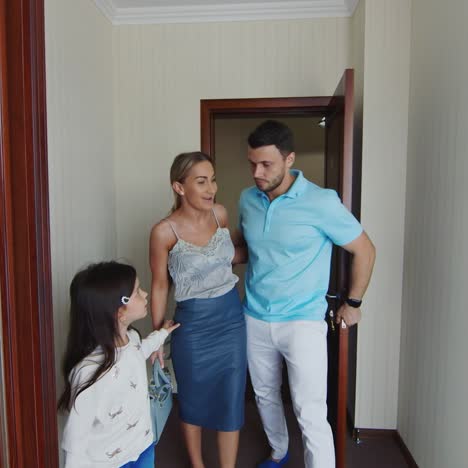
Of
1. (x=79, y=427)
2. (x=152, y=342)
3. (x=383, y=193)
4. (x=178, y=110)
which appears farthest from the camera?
(x=178, y=110)

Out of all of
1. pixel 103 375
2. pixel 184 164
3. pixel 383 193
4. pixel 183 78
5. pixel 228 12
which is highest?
pixel 228 12

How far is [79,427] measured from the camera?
119 centimetres

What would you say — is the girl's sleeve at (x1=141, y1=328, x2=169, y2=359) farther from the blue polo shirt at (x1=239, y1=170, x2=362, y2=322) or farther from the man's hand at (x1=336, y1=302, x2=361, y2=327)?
the man's hand at (x1=336, y1=302, x2=361, y2=327)

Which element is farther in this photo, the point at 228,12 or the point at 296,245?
the point at 228,12

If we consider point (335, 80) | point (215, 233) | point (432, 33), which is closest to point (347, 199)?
point (215, 233)

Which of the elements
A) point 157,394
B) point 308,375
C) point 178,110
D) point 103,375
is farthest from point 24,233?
point 178,110

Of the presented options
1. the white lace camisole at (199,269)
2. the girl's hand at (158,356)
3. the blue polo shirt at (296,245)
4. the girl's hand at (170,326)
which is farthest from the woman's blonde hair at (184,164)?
the girl's hand at (158,356)

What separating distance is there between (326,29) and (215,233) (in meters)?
1.59

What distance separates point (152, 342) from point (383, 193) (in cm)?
145

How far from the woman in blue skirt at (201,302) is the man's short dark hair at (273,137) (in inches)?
8.9

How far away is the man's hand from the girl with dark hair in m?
0.96

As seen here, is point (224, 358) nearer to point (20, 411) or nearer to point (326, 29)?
point (20, 411)

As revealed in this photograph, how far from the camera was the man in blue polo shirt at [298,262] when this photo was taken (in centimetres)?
165

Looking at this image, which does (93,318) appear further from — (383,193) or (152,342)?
(383,193)
